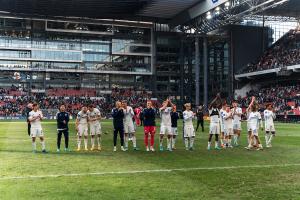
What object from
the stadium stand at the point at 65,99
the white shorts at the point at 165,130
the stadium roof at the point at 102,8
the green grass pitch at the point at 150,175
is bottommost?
the green grass pitch at the point at 150,175

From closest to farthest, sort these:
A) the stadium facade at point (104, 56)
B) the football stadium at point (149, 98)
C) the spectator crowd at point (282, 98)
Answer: the football stadium at point (149, 98) < the spectator crowd at point (282, 98) < the stadium facade at point (104, 56)

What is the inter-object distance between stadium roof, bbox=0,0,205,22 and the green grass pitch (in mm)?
53335

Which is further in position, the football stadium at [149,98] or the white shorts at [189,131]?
the white shorts at [189,131]

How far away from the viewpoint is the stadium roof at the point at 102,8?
2741 inches

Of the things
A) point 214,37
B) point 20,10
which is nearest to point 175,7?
point 214,37

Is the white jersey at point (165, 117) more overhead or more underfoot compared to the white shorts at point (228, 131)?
more overhead

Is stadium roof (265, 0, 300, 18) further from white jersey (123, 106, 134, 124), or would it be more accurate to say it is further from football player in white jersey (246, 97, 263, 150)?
white jersey (123, 106, 134, 124)

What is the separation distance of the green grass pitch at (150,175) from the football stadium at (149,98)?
0.13 ft

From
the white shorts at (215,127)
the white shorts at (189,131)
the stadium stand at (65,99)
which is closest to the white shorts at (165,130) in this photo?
the white shorts at (189,131)

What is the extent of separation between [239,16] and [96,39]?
132 ft

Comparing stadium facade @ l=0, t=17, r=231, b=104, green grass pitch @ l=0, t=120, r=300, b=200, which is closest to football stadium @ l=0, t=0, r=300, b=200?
green grass pitch @ l=0, t=120, r=300, b=200

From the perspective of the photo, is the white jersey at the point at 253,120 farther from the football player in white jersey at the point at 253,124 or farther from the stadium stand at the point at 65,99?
the stadium stand at the point at 65,99

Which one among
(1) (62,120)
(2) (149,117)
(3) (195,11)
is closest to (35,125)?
(1) (62,120)

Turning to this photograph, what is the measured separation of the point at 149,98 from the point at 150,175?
2481 inches
